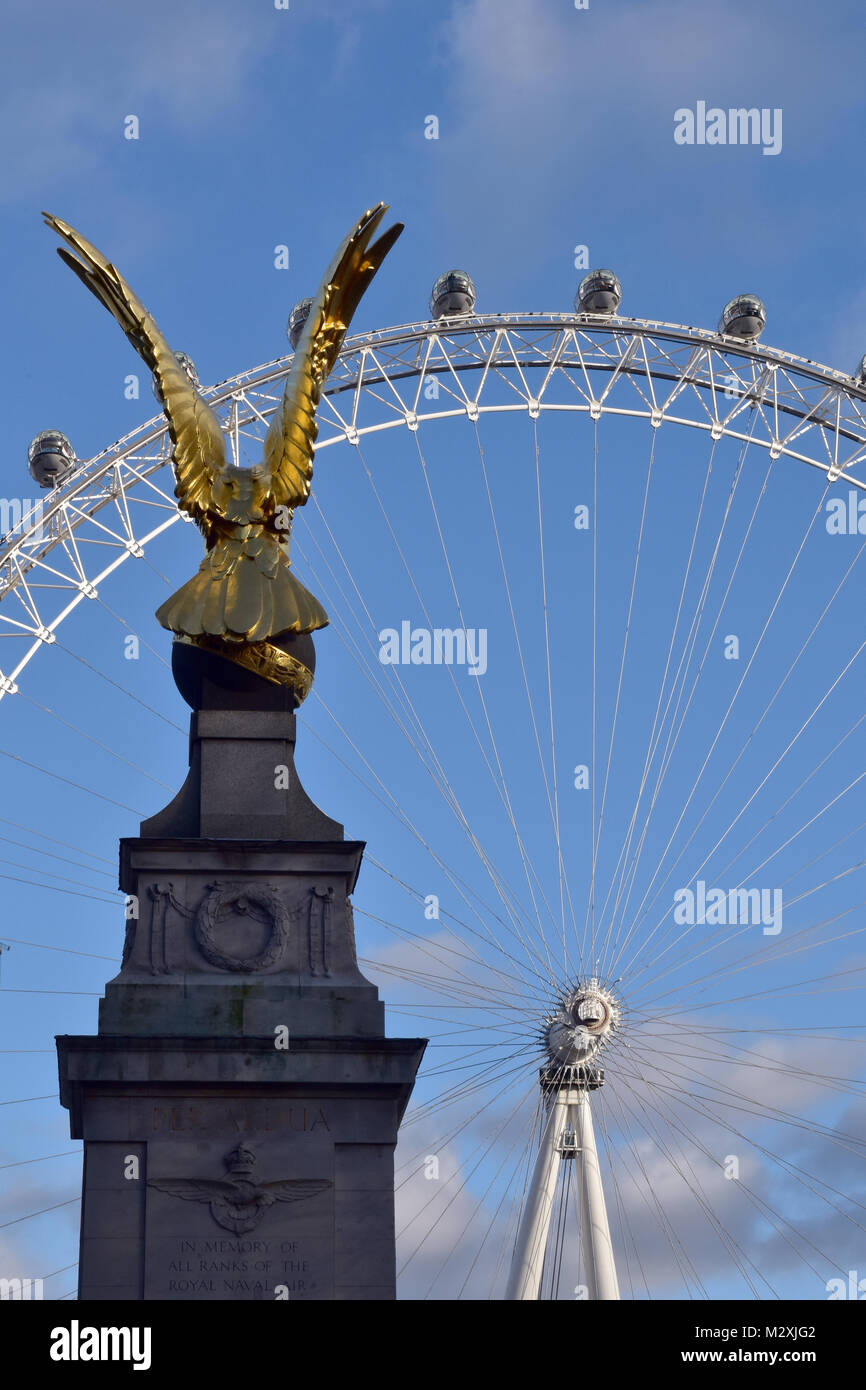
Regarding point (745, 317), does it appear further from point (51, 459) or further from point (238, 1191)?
point (238, 1191)

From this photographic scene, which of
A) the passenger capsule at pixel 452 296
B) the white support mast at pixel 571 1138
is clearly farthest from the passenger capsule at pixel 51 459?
the white support mast at pixel 571 1138

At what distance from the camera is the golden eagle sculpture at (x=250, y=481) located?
110 feet

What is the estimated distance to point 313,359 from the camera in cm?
3622

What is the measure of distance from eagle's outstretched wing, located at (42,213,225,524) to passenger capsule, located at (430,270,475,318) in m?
23.7

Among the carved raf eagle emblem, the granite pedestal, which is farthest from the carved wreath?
the carved raf eagle emblem

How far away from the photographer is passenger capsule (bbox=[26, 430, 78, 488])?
5822 centimetres

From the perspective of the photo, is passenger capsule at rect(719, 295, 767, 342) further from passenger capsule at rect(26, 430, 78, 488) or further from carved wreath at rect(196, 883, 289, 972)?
carved wreath at rect(196, 883, 289, 972)

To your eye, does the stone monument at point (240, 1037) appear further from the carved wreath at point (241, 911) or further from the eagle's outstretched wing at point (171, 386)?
the eagle's outstretched wing at point (171, 386)

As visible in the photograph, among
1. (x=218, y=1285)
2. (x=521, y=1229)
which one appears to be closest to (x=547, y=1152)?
(x=521, y=1229)
